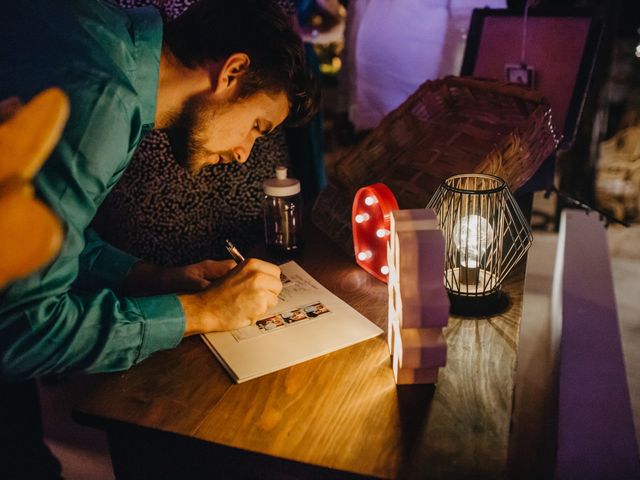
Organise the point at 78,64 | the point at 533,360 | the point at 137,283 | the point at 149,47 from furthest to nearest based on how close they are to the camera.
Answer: the point at 533,360
the point at 137,283
the point at 149,47
the point at 78,64

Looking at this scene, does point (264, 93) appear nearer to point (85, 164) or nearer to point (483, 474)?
point (85, 164)

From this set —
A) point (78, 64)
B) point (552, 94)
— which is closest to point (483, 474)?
point (78, 64)

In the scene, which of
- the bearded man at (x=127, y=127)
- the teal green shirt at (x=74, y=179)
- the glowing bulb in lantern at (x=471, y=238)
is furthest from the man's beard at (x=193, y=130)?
the glowing bulb in lantern at (x=471, y=238)

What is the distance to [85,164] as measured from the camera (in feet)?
2.97

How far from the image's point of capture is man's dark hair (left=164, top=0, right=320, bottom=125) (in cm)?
123

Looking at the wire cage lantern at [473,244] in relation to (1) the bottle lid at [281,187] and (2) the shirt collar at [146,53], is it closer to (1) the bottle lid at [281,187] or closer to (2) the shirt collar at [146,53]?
(1) the bottle lid at [281,187]

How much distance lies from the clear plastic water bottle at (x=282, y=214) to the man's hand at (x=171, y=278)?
20cm

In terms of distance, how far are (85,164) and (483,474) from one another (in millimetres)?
778

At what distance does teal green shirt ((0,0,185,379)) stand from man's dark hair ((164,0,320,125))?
7.4 inches

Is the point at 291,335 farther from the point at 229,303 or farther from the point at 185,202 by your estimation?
the point at 185,202

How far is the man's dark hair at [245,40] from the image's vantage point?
1227 mm

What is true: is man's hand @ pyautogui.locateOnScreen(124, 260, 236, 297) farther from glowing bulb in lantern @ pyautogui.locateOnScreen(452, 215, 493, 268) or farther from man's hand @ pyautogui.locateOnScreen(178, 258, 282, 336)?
glowing bulb in lantern @ pyautogui.locateOnScreen(452, 215, 493, 268)

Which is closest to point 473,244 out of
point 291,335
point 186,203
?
point 291,335

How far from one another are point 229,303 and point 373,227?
0.42 m
